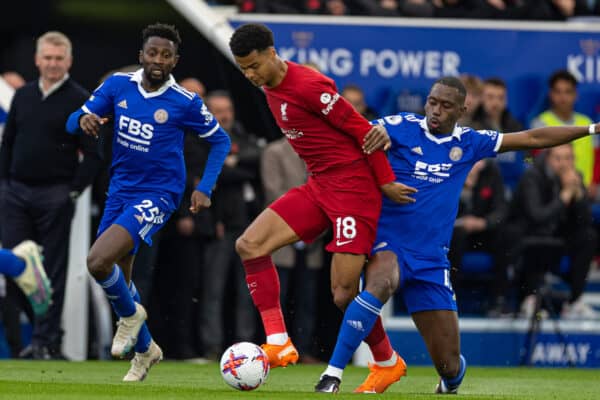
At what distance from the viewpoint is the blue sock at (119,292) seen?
31.4ft

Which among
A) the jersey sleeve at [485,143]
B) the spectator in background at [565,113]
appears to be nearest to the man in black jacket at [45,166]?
the jersey sleeve at [485,143]

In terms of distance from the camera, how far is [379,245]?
9281 mm

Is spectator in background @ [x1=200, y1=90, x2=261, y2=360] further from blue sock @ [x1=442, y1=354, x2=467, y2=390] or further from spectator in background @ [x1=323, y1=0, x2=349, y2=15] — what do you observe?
blue sock @ [x1=442, y1=354, x2=467, y2=390]

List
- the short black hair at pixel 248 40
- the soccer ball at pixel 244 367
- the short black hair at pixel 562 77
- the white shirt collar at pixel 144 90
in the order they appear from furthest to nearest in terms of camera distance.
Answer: the short black hair at pixel 562 77 < the white shirt collar at pixel 144 90 < the short black hair at pixel 248 40 < the soccer ball at pixel 244 367

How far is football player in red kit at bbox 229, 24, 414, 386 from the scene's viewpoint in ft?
29.7

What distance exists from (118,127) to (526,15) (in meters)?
6.98

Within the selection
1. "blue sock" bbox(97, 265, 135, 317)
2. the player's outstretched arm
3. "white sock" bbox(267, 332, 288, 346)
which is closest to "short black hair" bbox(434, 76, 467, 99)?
the player's outstretched arm

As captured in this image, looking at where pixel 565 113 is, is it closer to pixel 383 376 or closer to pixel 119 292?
pixel 383 376

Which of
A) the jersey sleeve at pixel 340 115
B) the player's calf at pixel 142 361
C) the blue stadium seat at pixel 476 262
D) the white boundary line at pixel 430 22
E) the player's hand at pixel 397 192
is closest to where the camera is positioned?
the jersey sleeve at pixel 340 115

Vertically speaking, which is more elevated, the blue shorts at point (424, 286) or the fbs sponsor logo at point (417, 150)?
the fbs sponsor logo at point (417, 150)

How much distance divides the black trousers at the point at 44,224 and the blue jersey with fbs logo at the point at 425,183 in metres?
4.18

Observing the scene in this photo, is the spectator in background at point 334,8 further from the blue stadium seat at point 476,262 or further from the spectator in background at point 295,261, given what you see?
the blue stadium seat at point 476,262

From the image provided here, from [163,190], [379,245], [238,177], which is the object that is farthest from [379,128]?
[238,177]

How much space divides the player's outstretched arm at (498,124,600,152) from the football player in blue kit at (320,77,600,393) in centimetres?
2
